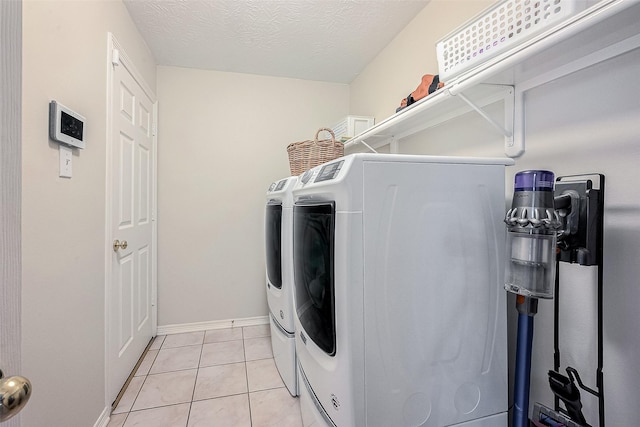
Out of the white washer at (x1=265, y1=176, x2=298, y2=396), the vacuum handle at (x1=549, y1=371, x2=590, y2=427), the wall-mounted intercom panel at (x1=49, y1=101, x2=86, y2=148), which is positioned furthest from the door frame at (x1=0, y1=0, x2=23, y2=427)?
the vacuum handle at (x1=549, y1=371, x2=590, y2=427)

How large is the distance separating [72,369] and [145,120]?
1834mm

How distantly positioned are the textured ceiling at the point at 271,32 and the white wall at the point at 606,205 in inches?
50.5

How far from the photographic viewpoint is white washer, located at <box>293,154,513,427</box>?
880 mm

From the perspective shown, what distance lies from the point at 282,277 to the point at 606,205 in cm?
149

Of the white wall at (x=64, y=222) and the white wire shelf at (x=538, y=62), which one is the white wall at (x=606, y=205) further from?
the white wall at (x=64, y=222)

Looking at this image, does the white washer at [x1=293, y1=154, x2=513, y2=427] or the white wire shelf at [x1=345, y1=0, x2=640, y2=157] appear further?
the white washer at [x1=293, y1=154, x2=513, y2=427]

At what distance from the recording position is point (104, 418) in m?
1.55

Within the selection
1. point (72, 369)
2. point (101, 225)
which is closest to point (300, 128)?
point (101, 225)

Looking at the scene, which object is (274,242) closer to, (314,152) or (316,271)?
(314,152)

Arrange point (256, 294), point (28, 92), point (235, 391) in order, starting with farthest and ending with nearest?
1. point (256, 294)
2. point (235, 391)
3. point (28, 92)

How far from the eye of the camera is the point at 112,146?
170 centimetres

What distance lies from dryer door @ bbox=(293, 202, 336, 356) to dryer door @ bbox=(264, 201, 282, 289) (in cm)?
52

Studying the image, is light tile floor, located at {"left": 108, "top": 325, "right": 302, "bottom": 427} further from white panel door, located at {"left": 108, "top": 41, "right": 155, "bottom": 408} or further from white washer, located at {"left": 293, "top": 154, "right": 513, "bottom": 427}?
white washer, located at {"left": 293, "top": 154, "right": 513, "bottom": 427}

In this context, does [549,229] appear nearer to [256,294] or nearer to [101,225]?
[101,225]
